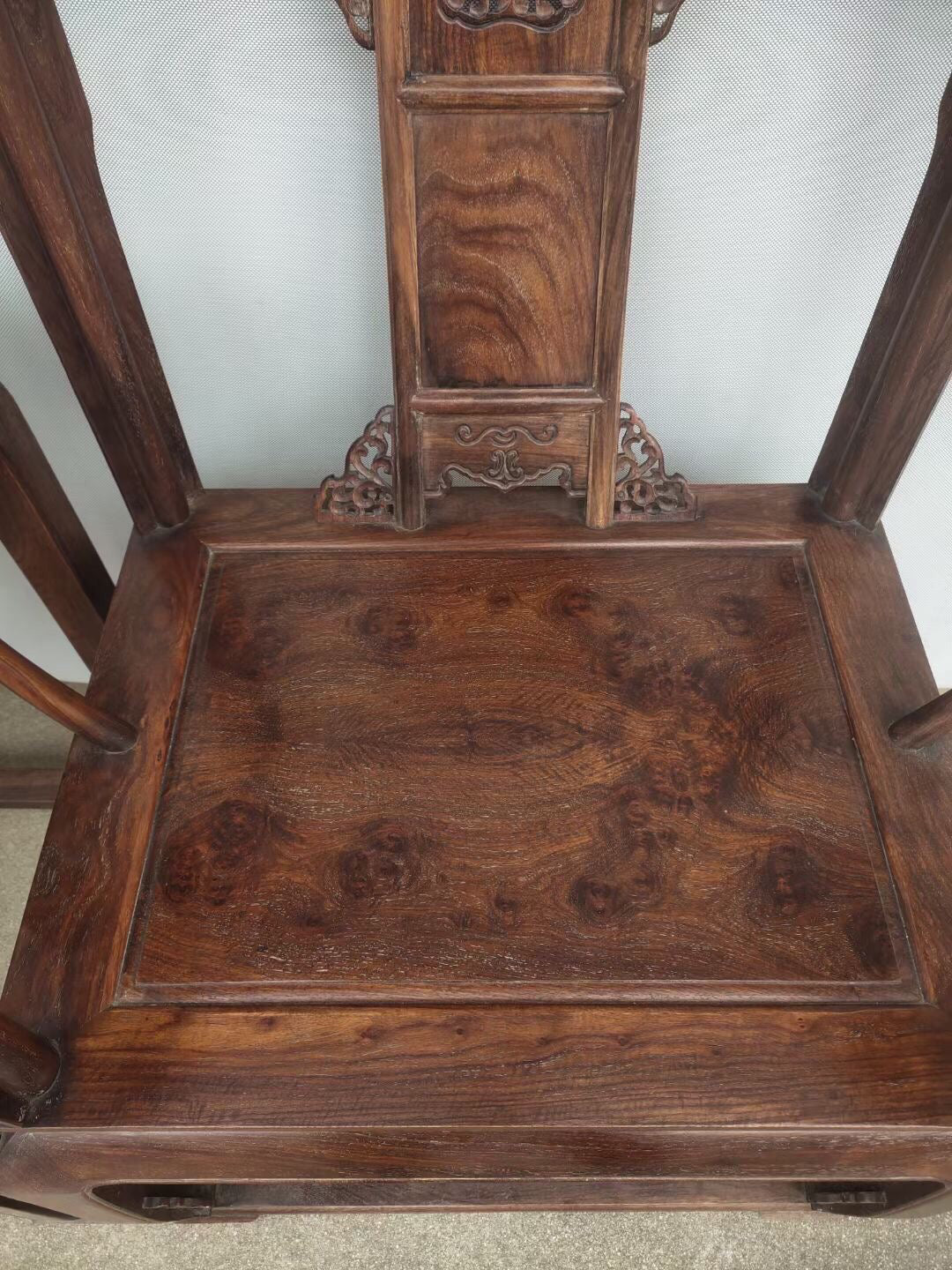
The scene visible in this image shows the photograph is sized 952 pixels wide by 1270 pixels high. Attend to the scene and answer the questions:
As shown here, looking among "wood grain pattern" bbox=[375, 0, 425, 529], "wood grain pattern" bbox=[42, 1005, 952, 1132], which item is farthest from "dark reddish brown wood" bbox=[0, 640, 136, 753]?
"wood grain pattern" bbox=[375, 0, 425, 529]

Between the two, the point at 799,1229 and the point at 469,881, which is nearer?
the point at 469,881

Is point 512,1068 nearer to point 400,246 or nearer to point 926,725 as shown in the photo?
point 926,725

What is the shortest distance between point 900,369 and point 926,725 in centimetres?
30

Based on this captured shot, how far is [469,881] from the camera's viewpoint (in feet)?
2.68

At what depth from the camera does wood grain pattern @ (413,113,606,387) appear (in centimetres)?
82

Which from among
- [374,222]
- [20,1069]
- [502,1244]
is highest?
[374,222]

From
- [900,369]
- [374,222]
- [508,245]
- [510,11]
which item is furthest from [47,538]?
[900,369]

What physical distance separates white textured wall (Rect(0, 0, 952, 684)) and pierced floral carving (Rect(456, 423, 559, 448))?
20cm

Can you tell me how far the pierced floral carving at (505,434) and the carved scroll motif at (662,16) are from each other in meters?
0.31

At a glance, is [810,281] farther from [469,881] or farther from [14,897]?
[14,897]

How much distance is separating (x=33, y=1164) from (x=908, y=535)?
1155mm

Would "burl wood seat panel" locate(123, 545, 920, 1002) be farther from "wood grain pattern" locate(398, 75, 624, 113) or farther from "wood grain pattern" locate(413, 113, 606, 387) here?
"wood grain pattern" locate(398, 75, 624, 113)

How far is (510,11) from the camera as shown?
0.76 metres

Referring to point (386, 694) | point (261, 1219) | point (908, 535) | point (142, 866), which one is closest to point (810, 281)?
point (908, 535)
